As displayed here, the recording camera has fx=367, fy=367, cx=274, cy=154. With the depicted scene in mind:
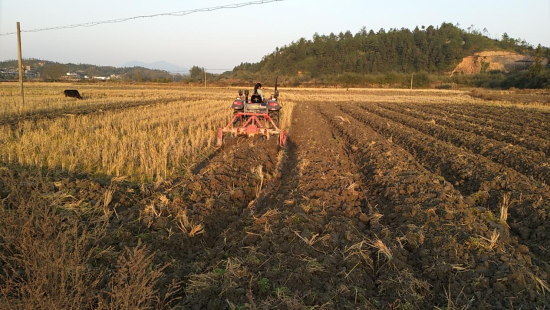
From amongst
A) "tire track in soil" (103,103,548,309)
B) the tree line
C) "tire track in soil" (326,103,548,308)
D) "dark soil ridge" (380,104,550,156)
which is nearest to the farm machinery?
"tire track in soil" (103,103,548,309)

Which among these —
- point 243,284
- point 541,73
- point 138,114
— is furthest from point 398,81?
point 243,284

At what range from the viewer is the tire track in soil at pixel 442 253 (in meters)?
3.16

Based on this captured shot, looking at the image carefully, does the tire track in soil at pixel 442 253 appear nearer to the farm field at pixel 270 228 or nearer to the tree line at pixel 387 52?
the farm field at pixel 270 228

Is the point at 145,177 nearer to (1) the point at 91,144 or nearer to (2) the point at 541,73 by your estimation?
(1) the point at 91,144

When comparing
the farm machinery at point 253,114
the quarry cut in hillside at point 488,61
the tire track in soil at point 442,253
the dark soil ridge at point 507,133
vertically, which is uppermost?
the quarry cut in hillside at point 488,61

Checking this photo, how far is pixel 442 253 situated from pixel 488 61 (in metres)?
105

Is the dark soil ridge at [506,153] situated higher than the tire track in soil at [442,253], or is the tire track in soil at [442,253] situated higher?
the dark soil ridge at [506,153]

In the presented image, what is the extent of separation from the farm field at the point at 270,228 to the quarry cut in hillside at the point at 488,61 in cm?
9518

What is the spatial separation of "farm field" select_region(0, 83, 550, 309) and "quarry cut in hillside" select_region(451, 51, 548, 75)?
9518cm

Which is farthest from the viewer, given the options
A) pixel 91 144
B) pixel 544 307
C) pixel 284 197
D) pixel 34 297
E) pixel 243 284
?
pixel 91 144

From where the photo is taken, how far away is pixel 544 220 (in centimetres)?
496

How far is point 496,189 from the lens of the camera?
21.1 ft

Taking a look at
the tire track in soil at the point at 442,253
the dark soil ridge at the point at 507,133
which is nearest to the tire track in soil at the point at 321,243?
the tire track in soil at the point at 442,253

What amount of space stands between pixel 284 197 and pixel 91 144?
5.93m
